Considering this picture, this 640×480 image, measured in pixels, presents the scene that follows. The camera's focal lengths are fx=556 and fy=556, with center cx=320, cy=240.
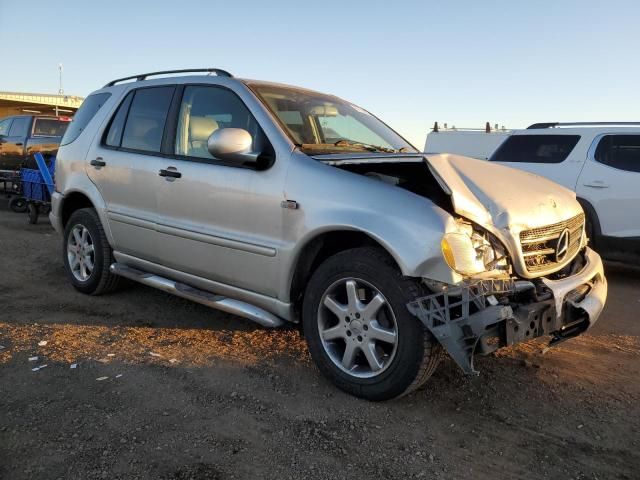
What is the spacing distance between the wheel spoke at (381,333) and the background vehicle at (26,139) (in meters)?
11.6

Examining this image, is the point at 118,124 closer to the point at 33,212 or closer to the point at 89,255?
the point at 89,255

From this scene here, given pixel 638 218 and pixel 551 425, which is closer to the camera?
pixel 551 425

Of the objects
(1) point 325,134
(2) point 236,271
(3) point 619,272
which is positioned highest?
(1) point 325,134

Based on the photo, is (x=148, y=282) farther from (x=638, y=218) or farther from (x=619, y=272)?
(x=619, y=272)

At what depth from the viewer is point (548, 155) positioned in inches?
279

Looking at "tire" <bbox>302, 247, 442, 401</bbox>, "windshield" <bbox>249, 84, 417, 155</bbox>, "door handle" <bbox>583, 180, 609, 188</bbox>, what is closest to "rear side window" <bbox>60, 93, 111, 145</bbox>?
"windshield" <bbox>249, 84, 417, 155</bbox>

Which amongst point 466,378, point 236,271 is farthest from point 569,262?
point 236,271

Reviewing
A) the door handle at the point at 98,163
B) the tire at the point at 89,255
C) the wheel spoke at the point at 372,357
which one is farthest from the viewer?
the tire at the point at 89,255

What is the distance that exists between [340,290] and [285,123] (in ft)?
4.13

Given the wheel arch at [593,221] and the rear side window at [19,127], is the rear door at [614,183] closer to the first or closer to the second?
the wheel arch at [593,221]

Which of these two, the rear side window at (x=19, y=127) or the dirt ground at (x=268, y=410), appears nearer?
the dirt ground at (x=268, y=410)

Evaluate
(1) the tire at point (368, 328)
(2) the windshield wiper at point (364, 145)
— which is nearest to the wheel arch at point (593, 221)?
(2) the windshield wiper at point (364, 145)

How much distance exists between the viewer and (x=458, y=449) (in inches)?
106

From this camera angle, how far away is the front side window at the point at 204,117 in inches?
154
